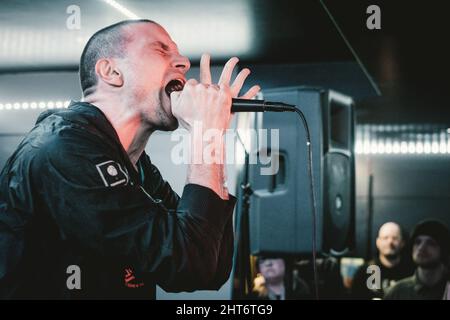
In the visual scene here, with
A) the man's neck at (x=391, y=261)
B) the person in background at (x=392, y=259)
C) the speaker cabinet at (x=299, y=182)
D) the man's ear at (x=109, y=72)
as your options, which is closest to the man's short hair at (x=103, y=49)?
the man's ear at (x=109, y=72)

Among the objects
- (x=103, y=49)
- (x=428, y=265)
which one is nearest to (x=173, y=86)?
(x=103, y=49)

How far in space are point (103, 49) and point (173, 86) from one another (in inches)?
7.3

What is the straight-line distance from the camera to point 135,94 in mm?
1315

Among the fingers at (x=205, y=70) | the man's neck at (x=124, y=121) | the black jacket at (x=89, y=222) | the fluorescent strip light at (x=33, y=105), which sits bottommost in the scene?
the black jacket at (x=89, y=222)

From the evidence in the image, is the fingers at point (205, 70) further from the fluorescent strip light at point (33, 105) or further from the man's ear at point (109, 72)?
the fluorescent strip light at point (33, 105)

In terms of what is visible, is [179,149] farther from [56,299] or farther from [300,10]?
[56,299]

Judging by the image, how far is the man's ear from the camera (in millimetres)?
1320

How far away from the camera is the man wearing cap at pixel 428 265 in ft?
11.3

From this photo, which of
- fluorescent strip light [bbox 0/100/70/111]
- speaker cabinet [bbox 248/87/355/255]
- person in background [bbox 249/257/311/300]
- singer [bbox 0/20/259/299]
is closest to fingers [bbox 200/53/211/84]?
singer [bbox 0/20/259/299]

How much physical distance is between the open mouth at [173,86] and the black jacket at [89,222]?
17cm

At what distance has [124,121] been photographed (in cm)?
130

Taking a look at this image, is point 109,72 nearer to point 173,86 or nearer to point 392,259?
point 173,86

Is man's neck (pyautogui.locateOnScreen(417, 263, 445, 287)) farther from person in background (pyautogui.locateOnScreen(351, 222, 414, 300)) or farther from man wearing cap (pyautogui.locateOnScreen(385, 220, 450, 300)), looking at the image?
person in background (pyautogui.locateOnScreen(351, 222, 414, 300))

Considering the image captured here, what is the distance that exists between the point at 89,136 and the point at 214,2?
2189 millimetres
